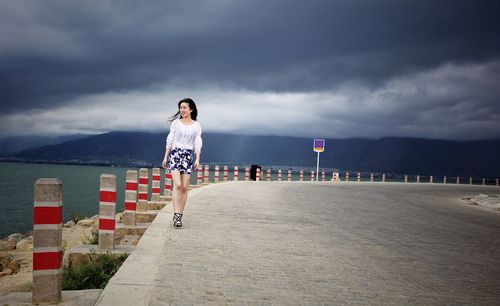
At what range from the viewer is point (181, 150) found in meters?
7.82

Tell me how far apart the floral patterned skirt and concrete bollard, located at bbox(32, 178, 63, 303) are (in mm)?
3741

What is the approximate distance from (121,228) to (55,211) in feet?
15.9

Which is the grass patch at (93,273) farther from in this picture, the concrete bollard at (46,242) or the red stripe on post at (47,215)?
the red stripe on post at (47,215)

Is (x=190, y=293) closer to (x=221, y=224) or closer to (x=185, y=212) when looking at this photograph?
(x=221, y=224)

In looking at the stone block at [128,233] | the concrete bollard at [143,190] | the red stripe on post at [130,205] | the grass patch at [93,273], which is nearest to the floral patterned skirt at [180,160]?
the red stripe on post at [130,205]

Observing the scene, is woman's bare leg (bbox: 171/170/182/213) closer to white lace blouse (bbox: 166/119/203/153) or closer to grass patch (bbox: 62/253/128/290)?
white lace blouse (bbox: 166/119/203/153)

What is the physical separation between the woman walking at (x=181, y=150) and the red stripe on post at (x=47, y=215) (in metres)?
3.69

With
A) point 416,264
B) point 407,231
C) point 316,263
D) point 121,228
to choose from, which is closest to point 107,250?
point 121,228

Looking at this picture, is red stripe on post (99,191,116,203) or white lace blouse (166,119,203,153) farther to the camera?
white lace blouse (166,119,203,153)

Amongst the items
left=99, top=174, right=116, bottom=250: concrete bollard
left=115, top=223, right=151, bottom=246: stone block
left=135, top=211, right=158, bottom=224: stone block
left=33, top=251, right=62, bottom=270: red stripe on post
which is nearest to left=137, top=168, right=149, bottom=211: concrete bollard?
left=135, top=211, right=158, bottom=224: stone block

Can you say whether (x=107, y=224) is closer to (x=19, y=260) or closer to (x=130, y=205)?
(x=130, y=205)

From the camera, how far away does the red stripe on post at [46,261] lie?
13.3 feet

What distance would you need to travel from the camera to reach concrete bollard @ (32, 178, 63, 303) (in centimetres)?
400

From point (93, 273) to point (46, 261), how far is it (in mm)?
1763
